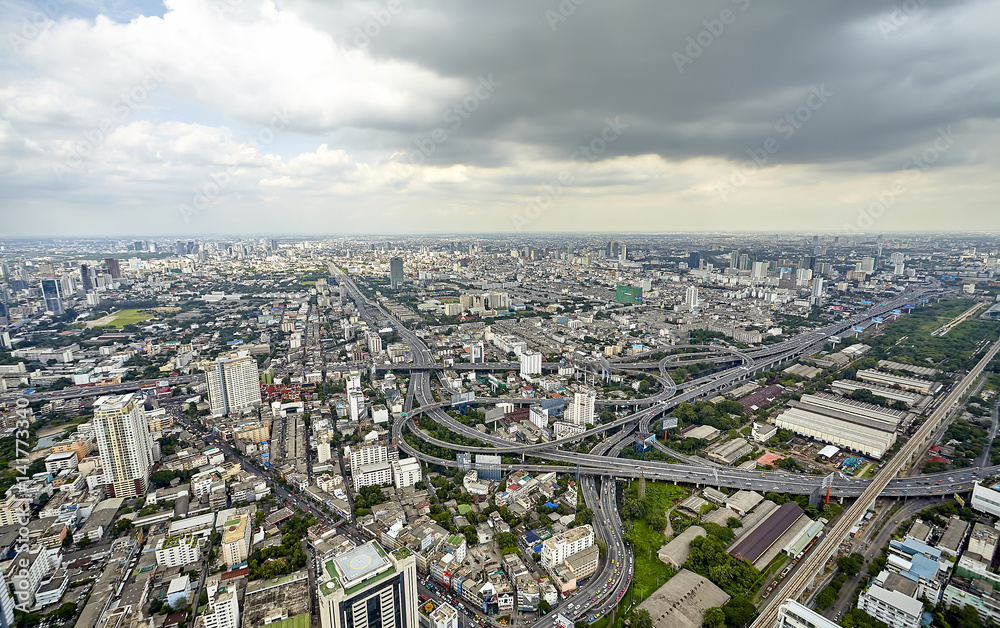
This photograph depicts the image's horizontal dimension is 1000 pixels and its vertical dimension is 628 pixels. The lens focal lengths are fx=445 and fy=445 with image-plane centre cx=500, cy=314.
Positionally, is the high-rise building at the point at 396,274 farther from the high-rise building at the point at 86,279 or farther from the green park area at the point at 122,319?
the high-rise building at the point at 86,279

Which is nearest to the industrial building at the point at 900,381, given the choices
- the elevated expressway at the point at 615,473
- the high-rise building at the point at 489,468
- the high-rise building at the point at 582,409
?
the elevated expressway at the point at 615,473

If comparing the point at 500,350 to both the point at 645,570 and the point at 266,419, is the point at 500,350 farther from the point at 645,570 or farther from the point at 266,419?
the point at 645,570

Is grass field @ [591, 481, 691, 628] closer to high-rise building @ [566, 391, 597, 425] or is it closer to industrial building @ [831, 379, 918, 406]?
high-rise building @ [566, 391, 597, 425]

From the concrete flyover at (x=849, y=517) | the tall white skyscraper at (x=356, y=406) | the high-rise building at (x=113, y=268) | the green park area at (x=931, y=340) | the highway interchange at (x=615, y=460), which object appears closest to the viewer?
the concrete flyover at (x=849, y=517)

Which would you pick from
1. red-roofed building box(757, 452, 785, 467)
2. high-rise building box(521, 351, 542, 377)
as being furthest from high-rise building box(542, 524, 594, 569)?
high-rise building box(521, 351, 542, 377)

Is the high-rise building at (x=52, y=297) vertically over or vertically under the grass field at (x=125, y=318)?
over

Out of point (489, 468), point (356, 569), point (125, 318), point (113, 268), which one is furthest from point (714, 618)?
point (113, 268)

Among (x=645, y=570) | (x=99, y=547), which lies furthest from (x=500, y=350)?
(x=99, y=547)

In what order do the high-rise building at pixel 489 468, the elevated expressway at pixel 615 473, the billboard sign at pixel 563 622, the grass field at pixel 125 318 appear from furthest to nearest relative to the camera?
the grass field at pixel 125 318, the high-rise building at pixel 489 468, the elevated expressway at pixel 615 473, the billboard sign at pixel 563 622
